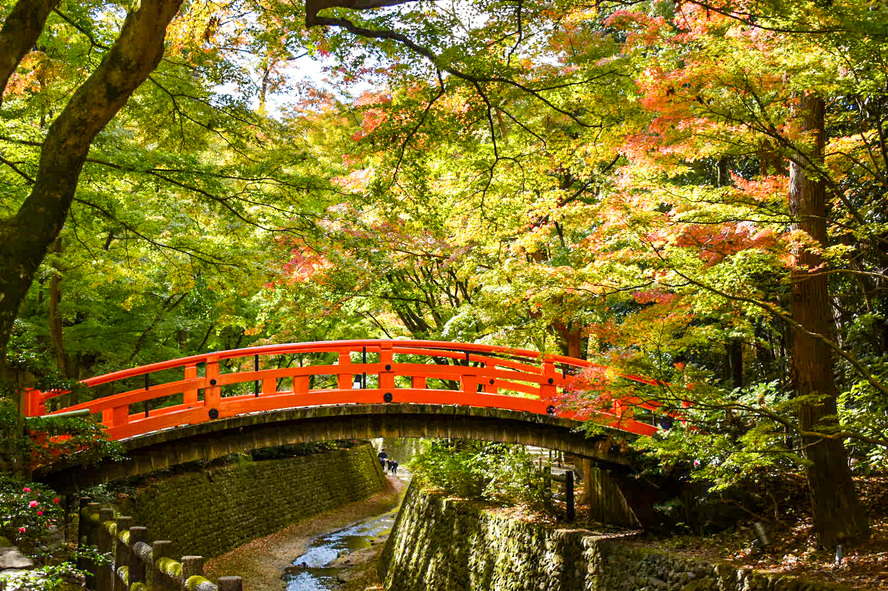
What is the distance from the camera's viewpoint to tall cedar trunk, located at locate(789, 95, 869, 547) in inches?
270

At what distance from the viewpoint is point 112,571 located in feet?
17.1

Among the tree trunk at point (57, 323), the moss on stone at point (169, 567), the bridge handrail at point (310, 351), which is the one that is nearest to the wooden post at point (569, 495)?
the bridge handrail at point (310, 351)

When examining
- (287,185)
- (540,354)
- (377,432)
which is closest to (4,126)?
(287,185)

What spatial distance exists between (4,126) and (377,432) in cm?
625

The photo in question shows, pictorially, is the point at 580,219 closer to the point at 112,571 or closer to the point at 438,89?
the point at 438,89

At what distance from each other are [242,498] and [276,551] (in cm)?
154

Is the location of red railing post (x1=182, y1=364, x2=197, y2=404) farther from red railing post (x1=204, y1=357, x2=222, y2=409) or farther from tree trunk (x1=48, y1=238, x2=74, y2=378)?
tree trunk (x1=48, y1=238, x2=74, y2=378)

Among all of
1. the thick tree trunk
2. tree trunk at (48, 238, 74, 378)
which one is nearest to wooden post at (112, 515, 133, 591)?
the thick tree trunk

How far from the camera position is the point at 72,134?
5133mm

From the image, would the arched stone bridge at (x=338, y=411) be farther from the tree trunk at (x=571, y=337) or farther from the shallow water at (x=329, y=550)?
the shallow water at (x=329, y=550)

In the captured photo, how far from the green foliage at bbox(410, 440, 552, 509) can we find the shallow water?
2.91 m

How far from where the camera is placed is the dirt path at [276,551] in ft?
44.4

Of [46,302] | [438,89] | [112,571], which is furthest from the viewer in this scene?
[46,302]

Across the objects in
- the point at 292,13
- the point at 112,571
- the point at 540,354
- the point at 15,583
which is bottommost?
the point at 112,571
